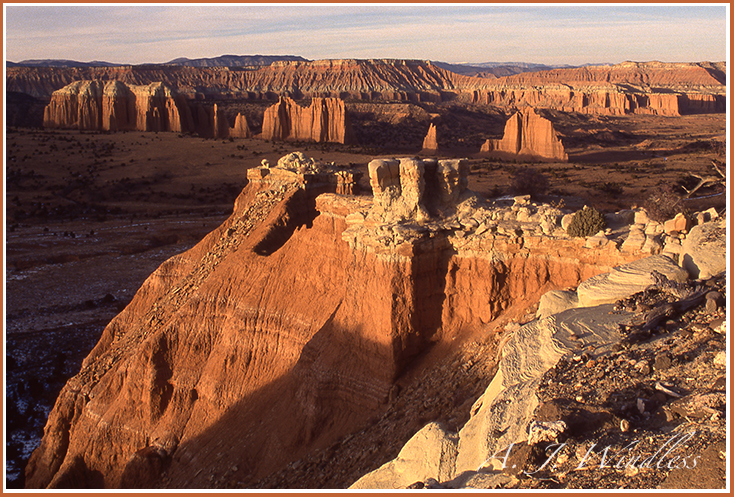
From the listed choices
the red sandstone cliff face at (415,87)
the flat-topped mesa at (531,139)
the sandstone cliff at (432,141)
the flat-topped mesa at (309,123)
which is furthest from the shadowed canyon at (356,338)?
the red sandstone cliff face at (415,87)

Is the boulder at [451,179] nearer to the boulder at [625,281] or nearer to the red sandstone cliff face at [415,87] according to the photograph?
the boulder at [625,281]

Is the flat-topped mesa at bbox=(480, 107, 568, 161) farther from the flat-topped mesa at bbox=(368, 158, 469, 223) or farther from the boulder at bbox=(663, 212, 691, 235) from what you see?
the flat-topped mesa at bbox=(368, 158, 469, 223)

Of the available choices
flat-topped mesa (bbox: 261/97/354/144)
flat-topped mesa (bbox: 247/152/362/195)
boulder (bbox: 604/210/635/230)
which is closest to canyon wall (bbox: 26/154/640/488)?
flat-topped mesa (bbox: 247/152/362/195)

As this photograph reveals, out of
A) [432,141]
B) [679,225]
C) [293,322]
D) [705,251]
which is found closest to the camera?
[705,251]

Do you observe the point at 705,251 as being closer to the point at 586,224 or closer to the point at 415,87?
the point at 586,224

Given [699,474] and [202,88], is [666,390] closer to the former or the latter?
[699,474]

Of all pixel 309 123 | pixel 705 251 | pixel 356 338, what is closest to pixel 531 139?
pixel 309 123
